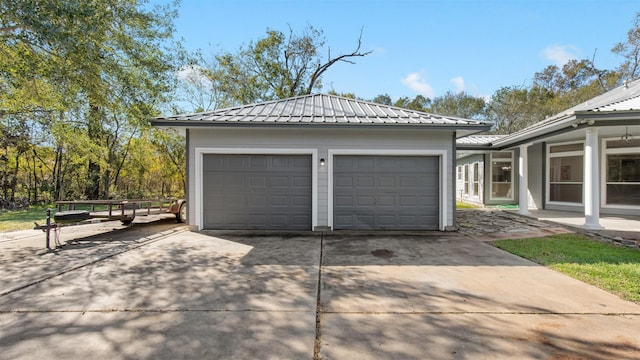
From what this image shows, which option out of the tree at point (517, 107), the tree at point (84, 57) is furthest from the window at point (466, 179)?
the tree at point (517, 107)

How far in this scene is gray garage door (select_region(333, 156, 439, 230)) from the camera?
811cm

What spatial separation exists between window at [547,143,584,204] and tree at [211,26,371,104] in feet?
45.9

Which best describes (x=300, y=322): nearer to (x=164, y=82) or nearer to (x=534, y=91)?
(x=164, y=82)

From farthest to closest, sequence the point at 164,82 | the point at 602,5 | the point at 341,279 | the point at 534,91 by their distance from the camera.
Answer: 1. the point at 534,91
2. the point at 602,5
3. the point at 164,82
4. the point at 341,279

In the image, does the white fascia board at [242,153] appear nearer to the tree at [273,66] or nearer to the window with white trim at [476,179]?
the window with white trim at [476,179]

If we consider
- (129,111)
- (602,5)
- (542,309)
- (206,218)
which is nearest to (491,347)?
(542,309)

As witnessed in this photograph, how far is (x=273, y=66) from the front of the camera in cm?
2195

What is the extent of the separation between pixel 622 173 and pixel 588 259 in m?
6.93

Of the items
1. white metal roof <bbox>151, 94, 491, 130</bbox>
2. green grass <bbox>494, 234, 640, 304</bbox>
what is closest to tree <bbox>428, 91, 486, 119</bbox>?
white metal roof <bbox>151, 94, 491, 130</bbox>

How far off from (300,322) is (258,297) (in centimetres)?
83

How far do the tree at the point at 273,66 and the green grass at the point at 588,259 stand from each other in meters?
17.7

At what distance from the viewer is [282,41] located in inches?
857

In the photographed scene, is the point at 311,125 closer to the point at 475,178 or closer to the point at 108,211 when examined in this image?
the point at 108,211

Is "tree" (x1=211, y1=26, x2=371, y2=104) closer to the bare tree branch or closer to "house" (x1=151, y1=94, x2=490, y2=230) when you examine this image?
the bare tree branch
